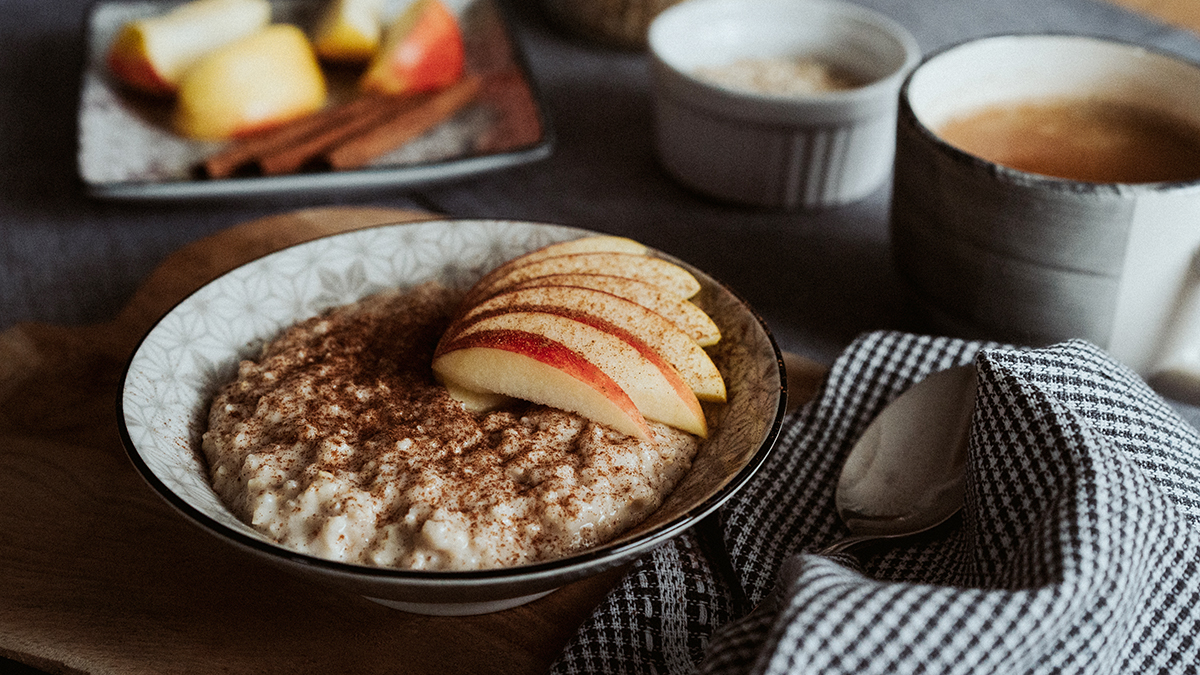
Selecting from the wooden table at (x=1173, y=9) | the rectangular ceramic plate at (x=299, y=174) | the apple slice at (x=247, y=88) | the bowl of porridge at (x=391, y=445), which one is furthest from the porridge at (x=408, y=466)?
the wooden table at (x=1173, y=9)

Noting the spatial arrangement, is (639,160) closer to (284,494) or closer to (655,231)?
(655,231)

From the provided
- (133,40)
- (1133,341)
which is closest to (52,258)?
(133,40)

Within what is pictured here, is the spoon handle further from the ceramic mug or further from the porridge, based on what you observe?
the ceramic mug

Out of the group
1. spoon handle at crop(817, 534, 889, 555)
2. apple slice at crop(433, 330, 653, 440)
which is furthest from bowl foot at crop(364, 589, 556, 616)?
spoon handle at crop(817, 534, 889, 555)

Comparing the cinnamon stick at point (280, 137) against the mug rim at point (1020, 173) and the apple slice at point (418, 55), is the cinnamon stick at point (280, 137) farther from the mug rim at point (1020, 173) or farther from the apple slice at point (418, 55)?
the mug rim at point (1020, 173)

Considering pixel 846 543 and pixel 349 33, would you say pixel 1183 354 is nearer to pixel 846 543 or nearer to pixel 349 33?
pixel 846 543

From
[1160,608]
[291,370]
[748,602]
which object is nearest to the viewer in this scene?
[1160,608]

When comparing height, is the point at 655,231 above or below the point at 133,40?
below
